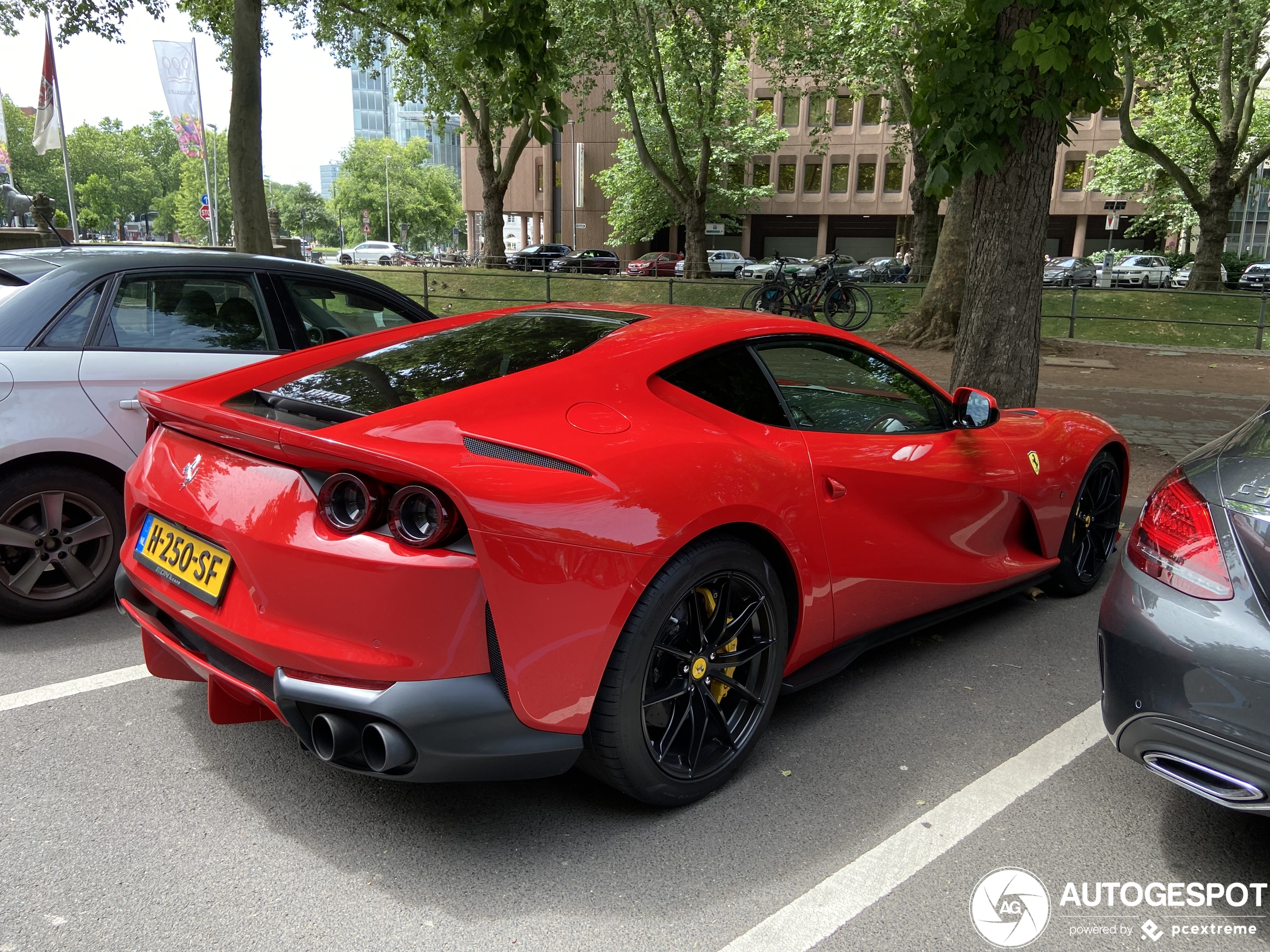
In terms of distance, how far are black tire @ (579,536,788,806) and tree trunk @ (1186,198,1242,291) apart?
28848 mm

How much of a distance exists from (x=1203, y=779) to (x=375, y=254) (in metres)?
69.2

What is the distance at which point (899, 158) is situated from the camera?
31672 millimetres

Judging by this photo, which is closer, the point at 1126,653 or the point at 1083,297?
the point at 1126,653

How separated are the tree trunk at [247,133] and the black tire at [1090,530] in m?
10.7

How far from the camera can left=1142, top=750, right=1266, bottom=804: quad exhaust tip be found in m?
2.23

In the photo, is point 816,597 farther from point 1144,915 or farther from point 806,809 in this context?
point 1144,915

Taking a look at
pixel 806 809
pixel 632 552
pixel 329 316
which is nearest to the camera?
pixel 632 552

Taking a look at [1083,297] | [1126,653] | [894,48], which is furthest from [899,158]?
[1126,653]

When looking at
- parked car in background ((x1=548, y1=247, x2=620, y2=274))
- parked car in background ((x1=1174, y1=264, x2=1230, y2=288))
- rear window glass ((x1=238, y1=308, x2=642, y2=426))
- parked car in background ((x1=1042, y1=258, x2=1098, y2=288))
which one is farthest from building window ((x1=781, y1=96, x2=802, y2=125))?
rear window glass ((x1=238, y1=308, x2=642, y2=426))

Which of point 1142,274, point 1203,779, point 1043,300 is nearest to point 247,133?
point 1043,300

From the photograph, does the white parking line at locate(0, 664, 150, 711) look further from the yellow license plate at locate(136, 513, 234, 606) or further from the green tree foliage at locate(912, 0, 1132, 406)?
the green tree foliage at locate(912, 0, 1132, 406)

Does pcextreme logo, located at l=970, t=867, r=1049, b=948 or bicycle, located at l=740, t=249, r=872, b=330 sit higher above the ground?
bicycle, located at l=740, t=249, r=872, b=330

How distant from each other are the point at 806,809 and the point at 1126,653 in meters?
1.01

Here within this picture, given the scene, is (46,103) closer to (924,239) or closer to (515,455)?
(924,239)
